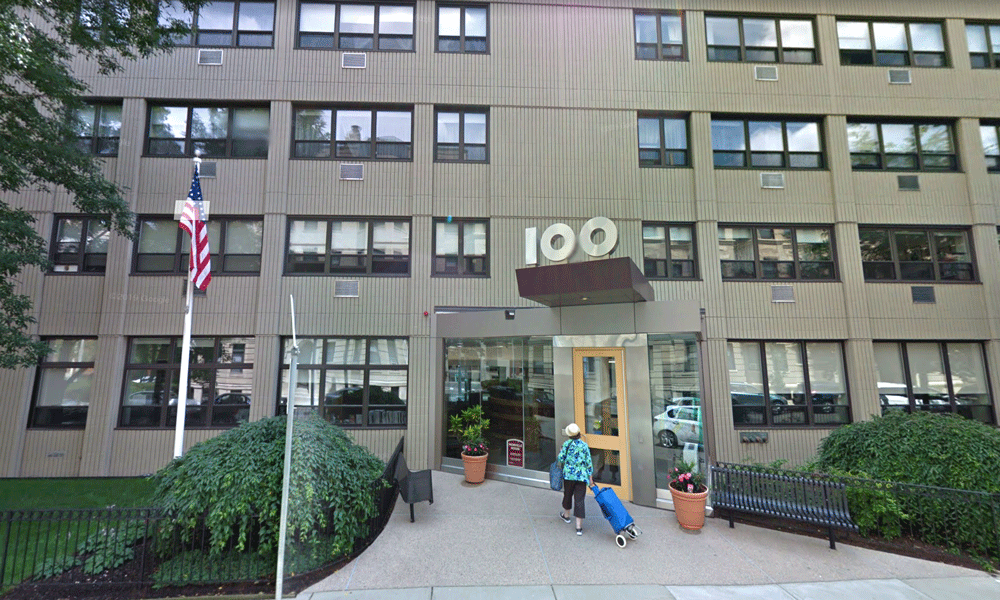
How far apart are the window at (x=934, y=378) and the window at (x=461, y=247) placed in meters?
11.4

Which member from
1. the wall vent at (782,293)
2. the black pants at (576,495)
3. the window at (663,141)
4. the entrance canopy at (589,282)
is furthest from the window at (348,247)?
the wall vent at (782,293)

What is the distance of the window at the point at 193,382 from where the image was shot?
1135 cm

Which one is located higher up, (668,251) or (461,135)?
(461,135)

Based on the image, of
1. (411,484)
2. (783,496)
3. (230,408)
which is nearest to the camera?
(783,496)

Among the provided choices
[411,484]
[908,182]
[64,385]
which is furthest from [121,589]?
[908,182]

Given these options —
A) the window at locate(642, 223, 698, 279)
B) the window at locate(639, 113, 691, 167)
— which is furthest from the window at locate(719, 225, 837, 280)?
the window at locate(639, 113, 691, 167)

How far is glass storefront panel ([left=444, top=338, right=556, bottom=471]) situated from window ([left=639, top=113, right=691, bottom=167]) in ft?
22.4

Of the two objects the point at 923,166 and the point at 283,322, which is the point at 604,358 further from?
the point at 923,166

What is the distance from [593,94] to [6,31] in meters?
12.4

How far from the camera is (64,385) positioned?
1135cm

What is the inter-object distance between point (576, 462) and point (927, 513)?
18.0 feet

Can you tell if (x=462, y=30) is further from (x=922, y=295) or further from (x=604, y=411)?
(x=922, y=295)

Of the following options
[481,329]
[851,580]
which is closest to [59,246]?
[481,329]

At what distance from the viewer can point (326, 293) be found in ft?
39.1
